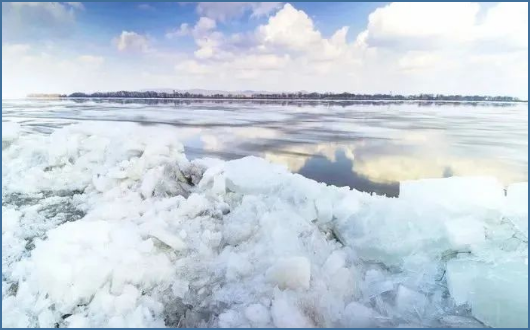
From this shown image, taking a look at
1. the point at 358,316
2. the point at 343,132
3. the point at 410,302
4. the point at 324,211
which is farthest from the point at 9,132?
the point at 410,302

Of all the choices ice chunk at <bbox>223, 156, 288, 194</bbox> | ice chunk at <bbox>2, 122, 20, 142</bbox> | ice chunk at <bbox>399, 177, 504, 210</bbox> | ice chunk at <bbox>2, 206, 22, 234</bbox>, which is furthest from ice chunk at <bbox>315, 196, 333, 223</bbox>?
ice chunk at <bbox>2, 122, 20, 142</bbox>

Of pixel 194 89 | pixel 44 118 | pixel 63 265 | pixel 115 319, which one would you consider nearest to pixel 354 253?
pixel 115 319

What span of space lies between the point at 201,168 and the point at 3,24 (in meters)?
1.64

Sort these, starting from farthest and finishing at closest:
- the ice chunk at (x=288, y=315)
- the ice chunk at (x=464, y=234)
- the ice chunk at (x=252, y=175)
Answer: the ice chunk at (x=252, y=175)
the ice chunk at (x=464, y=234)
the ice chunk at (x=288, y=315)

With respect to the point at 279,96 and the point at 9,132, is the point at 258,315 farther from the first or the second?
the point at 9,132

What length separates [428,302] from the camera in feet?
5.62

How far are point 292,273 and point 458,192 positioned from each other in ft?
3.84

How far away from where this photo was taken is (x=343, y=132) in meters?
3.18

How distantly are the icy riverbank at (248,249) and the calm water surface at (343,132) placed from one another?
0.31 m

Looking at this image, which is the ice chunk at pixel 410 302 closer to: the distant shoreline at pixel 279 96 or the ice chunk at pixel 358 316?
the ice chunk at pixel 358 316

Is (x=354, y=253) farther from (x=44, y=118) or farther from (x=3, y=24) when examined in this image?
(x=44, y=118)

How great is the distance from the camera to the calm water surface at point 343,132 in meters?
2.71

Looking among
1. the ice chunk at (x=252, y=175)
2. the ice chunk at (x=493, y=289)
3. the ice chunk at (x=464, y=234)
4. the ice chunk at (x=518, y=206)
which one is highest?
the ice chunk at (x=252, y=175)

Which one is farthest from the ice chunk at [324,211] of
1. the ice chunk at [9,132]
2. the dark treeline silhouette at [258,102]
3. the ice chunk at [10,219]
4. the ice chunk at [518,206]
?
the ice chunk at [9,132]
